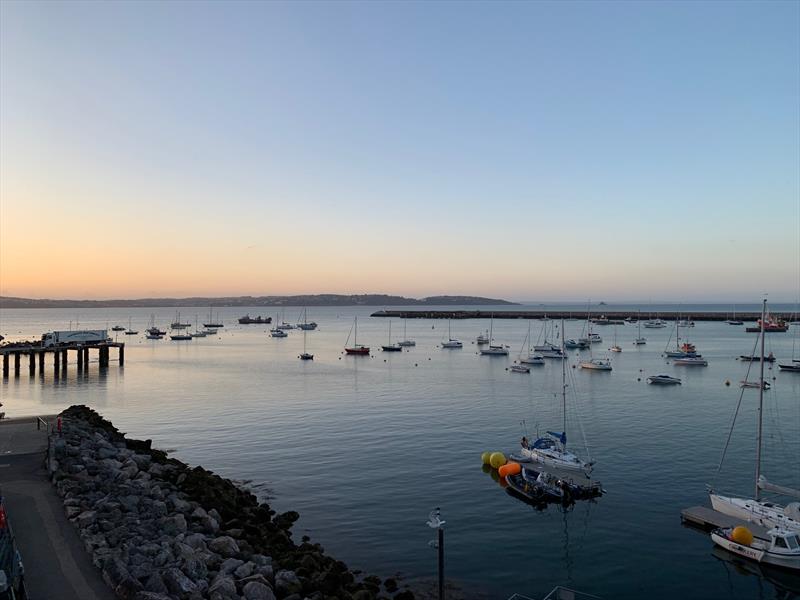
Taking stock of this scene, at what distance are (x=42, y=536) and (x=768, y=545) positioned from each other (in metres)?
23.7

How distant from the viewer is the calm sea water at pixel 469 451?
20.8 m

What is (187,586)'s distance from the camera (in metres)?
14.2

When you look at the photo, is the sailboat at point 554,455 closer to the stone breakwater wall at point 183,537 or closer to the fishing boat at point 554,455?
the fishing boat at point 554,455

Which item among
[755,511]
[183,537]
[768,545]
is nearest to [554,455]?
[755,511]

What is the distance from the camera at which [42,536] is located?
15.7m

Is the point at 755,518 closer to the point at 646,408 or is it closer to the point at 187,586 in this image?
the point at 187,586

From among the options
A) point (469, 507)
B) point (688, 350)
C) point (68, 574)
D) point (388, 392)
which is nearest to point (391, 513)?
point (469, 507)

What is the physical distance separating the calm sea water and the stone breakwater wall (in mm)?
2527

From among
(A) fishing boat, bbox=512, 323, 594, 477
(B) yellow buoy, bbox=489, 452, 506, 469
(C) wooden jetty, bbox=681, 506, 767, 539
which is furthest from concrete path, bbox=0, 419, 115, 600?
(A) fishing boat, bbox=512, 323, 594, 477

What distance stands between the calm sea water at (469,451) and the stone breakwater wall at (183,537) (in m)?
2.53

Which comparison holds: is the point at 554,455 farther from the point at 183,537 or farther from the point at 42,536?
the point at 42,536

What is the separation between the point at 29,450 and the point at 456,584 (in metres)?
17.7

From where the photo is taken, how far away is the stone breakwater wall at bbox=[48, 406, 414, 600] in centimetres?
1442

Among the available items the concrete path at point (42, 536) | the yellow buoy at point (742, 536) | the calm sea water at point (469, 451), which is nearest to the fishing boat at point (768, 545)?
the yellow buoy at point (742, 536)
